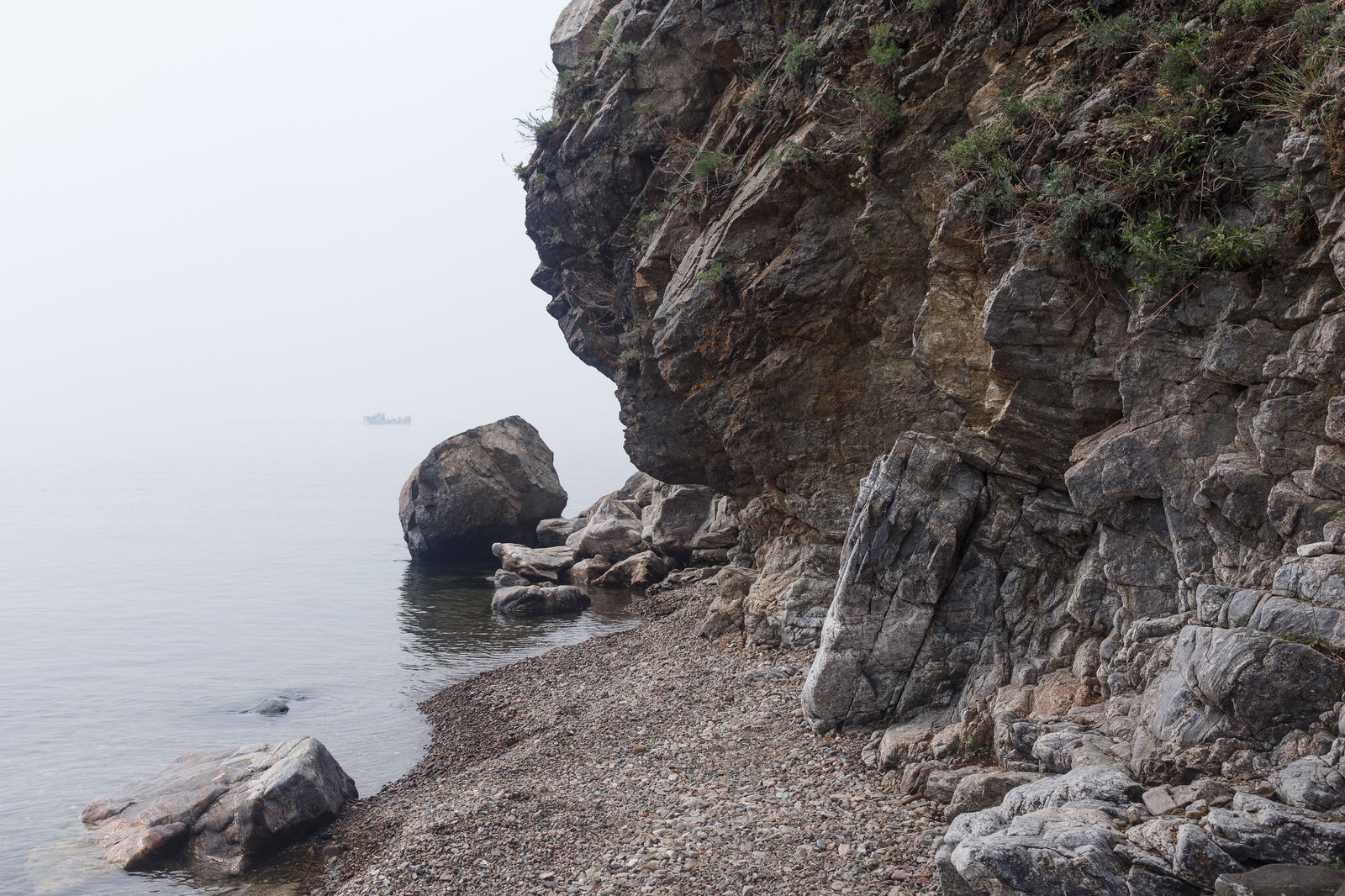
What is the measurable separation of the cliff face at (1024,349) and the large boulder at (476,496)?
2561 centimetres

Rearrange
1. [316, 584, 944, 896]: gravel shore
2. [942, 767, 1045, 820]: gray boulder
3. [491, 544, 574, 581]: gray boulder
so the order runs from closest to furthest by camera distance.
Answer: [942, 767, 1045, 820]: gray boulder → [316, 584, 944, 896]: gravel shore → [491, 544, 574, 581]: gray boulder

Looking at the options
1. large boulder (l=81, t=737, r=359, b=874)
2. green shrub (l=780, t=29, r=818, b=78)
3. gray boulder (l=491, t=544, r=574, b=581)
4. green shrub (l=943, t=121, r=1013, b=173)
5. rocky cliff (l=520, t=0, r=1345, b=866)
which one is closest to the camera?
rocky cliff (l=520, t=0, r=1345, b=866)

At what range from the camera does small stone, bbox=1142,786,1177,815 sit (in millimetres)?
6332

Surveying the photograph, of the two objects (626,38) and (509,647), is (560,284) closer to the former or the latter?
(626,38)

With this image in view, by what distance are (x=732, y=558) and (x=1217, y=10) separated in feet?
65.5

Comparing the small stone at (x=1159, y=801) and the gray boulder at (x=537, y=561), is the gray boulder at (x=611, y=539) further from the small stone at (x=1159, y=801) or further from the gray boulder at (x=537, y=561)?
the small stone at (x=1159, y=801)

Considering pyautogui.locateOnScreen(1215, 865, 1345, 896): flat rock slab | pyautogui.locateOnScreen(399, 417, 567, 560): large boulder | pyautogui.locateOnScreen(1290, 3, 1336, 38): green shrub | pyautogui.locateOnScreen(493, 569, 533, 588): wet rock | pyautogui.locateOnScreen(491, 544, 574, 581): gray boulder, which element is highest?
pyautogui.locateOnScreen(1290, 3, 1336, 38): green shrub

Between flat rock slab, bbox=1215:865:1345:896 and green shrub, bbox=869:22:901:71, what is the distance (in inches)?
548

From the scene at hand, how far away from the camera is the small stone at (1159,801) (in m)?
6.33

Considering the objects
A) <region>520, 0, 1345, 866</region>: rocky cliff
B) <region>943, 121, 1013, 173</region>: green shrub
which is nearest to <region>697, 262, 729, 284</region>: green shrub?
<region>520, 0, 1345, 866</region>: rocky cliff

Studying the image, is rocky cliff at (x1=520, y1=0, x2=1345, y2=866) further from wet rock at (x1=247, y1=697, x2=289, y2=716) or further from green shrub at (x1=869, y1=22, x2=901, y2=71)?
wet rock at (x1=247, y1=697, x2=289, y2=716)

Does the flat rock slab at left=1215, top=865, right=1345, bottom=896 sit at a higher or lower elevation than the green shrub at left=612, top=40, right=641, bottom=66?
lower

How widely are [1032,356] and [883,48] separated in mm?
7735

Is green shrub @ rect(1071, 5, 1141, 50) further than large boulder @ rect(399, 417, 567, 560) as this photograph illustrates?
No
